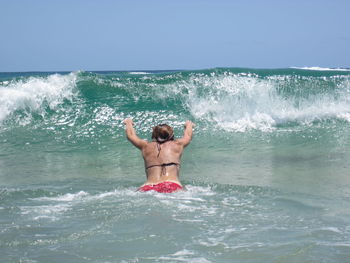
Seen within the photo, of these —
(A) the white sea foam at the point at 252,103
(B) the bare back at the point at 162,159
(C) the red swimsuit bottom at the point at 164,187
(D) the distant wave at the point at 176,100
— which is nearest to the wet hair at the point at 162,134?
(B) the bare back at the point at 162,159

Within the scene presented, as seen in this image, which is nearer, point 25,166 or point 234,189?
point 234,189

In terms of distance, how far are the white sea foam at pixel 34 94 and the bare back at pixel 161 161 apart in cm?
841

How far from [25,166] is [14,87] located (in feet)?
22.3

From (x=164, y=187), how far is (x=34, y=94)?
9662 millimetres

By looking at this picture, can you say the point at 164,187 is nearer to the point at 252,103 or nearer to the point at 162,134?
the point at 162,134

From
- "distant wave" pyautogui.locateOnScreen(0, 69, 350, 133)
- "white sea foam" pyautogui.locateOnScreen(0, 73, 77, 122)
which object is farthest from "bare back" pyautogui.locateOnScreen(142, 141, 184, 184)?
"white sea foam" pyautogui.locateOnScreen(0, 73, 77, 122)

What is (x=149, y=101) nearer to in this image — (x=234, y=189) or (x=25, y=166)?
(x=25, y=166)

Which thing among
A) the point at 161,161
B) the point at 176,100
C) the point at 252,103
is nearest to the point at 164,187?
the point at 161,161

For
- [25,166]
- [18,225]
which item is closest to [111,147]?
[25,166]

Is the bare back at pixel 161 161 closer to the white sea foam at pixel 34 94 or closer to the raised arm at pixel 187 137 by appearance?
the raised arm at pixel 187 137

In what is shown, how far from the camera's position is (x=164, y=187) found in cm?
616

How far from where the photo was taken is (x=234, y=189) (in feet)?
21.7

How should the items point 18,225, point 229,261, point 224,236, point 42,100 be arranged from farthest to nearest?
point 42,100 → point 18,225 → point 224,236 → point 229,261

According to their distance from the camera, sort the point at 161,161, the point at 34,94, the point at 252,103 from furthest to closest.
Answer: the point at 252,103 → the point at 34,94 → the point at 161,161
